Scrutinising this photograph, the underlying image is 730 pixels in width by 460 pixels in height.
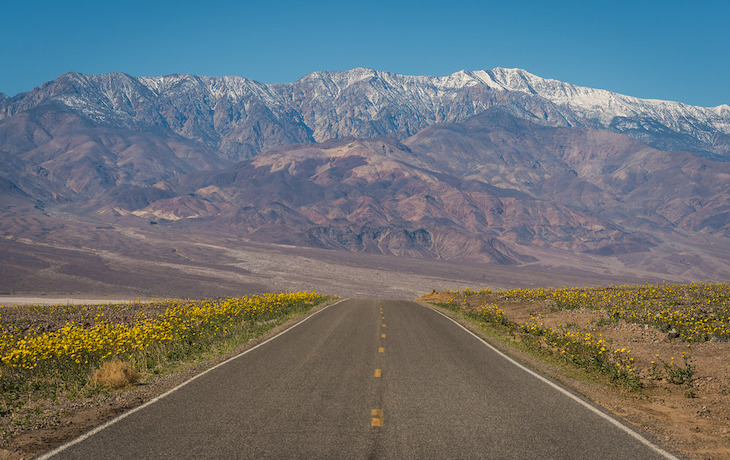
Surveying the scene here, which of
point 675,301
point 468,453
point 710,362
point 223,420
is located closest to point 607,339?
point 710,362

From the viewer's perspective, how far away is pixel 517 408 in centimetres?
1005

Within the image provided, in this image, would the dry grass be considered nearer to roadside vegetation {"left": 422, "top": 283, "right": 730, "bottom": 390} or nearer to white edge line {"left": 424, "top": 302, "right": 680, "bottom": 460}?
white edge line {"left": 424, "top": 302, "right": 680, "bottom": 460}

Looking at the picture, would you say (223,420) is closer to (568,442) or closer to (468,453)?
(468,453)

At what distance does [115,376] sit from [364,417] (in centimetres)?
599

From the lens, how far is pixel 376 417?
9.11 m

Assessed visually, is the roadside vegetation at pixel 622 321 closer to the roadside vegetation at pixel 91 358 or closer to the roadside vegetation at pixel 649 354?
the roadside vegetation at pixel 649 354

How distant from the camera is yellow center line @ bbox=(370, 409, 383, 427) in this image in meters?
8.73

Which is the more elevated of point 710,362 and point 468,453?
point 710,362

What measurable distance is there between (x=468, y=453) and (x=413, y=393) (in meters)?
3.31

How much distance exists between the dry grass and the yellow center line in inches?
231

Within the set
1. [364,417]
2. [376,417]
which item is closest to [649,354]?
[376,417]

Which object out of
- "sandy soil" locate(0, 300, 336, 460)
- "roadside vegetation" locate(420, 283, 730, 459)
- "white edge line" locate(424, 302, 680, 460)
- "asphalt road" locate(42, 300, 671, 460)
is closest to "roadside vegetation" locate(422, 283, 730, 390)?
"roadside vegetation" locate(420, 283, 730, 459)

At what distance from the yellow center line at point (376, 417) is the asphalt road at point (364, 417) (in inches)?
0.6

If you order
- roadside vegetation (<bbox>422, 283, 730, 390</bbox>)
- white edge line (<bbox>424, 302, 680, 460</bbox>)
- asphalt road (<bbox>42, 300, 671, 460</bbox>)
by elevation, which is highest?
roadside vegetation (<bbox>422, 283, 730, 390</bbox>)
